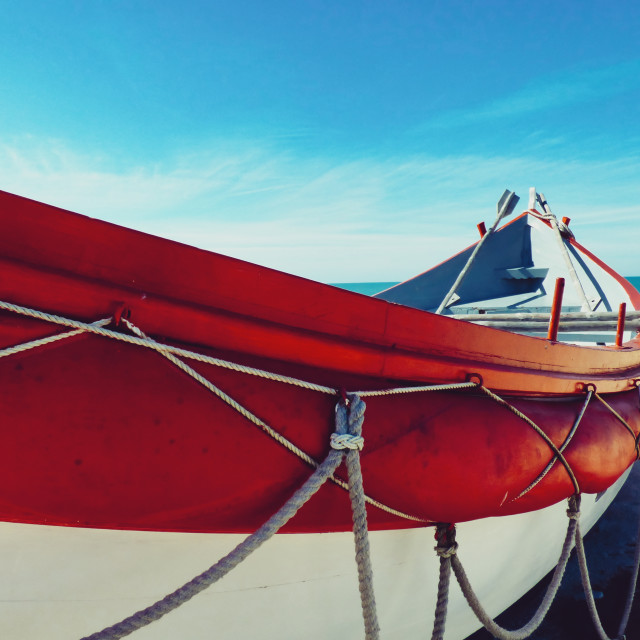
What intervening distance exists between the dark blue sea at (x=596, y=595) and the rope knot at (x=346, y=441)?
1.34 m

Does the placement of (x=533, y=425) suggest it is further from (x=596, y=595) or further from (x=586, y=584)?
(x=596, y=595)

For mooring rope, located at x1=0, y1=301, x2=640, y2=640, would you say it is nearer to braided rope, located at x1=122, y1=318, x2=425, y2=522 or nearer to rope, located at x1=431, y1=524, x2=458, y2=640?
braided rope, located at x1=122, y1=318, x2=425, y2=522

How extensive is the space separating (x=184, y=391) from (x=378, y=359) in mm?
559

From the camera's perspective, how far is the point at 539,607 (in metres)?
2.00

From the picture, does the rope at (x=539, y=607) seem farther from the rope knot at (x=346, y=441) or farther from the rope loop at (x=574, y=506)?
the rope knot at (x=346, y=441)

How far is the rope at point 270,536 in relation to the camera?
3.32ft

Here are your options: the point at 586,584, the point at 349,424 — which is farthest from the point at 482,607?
the point at 349,424

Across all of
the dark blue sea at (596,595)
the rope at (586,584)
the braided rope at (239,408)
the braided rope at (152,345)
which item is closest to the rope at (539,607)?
the rope at (586,584)

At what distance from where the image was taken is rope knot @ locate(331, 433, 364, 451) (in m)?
1.17

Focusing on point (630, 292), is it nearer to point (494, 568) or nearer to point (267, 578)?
point (494, 568)

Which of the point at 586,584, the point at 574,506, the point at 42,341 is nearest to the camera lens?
the point at 42,341

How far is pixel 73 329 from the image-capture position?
1.03 metres

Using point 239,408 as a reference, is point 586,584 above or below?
below

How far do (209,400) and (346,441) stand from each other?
352mm
